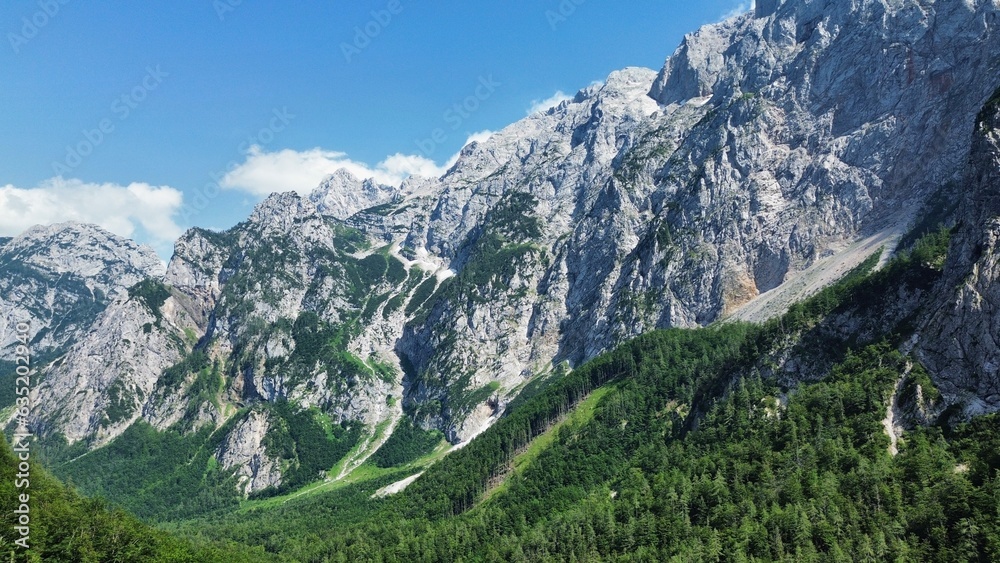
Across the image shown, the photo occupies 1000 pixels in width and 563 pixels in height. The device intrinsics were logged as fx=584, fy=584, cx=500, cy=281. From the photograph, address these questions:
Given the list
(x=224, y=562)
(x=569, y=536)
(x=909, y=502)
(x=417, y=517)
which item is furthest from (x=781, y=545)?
(x=417, y=517)

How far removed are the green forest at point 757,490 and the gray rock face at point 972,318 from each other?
15.0ft

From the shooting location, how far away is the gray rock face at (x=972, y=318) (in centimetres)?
10812

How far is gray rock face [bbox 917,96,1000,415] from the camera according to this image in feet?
355

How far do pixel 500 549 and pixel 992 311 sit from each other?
4378 inches

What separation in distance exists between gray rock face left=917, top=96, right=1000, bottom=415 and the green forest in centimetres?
458

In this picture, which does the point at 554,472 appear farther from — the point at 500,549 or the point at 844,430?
the point at 844,430

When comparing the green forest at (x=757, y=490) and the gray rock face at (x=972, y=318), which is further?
the gray rock face at (x=972, y=318)

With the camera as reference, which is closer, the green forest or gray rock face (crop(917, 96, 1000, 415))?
the green forest

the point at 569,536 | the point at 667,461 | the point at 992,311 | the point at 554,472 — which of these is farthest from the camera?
the point at 554,472

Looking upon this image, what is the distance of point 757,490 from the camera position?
4547 inches

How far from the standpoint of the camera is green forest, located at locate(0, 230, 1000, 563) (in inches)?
3610

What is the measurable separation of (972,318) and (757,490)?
172 feet

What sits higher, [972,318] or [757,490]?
[972,318]

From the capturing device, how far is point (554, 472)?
184375 mm
